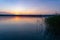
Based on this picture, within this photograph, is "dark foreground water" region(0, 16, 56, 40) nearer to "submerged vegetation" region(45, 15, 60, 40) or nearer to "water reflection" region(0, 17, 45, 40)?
"water reflection" region(0, 17, 45, 40)

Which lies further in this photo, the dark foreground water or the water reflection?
the water reflection

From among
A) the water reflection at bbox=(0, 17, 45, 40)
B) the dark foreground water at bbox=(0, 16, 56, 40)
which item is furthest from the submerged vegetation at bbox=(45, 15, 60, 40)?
the water reflection at bbox=(0, 17, 45, 40)

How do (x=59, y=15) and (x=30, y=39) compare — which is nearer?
(x=30, y=39)

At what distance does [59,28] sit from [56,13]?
38.8 inches

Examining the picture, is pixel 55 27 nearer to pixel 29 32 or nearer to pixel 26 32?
pixel 29 32

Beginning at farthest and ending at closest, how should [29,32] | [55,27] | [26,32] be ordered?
[26,32] → [29,32] → [55,27]

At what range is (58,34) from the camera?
688 cm

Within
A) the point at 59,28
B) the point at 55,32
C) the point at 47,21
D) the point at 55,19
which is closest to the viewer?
the point at 55,32

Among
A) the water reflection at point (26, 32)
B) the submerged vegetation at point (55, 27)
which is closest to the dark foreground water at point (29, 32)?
the water reflection at point (26, 32)

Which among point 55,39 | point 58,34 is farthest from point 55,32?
point 55,39

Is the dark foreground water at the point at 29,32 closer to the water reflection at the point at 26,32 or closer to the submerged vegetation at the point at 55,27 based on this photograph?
the water reflection at the point at 26,32

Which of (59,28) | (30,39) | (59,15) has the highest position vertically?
(59,15)

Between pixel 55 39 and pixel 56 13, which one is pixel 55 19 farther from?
pixel 55 39

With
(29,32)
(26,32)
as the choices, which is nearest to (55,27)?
(29,32)
